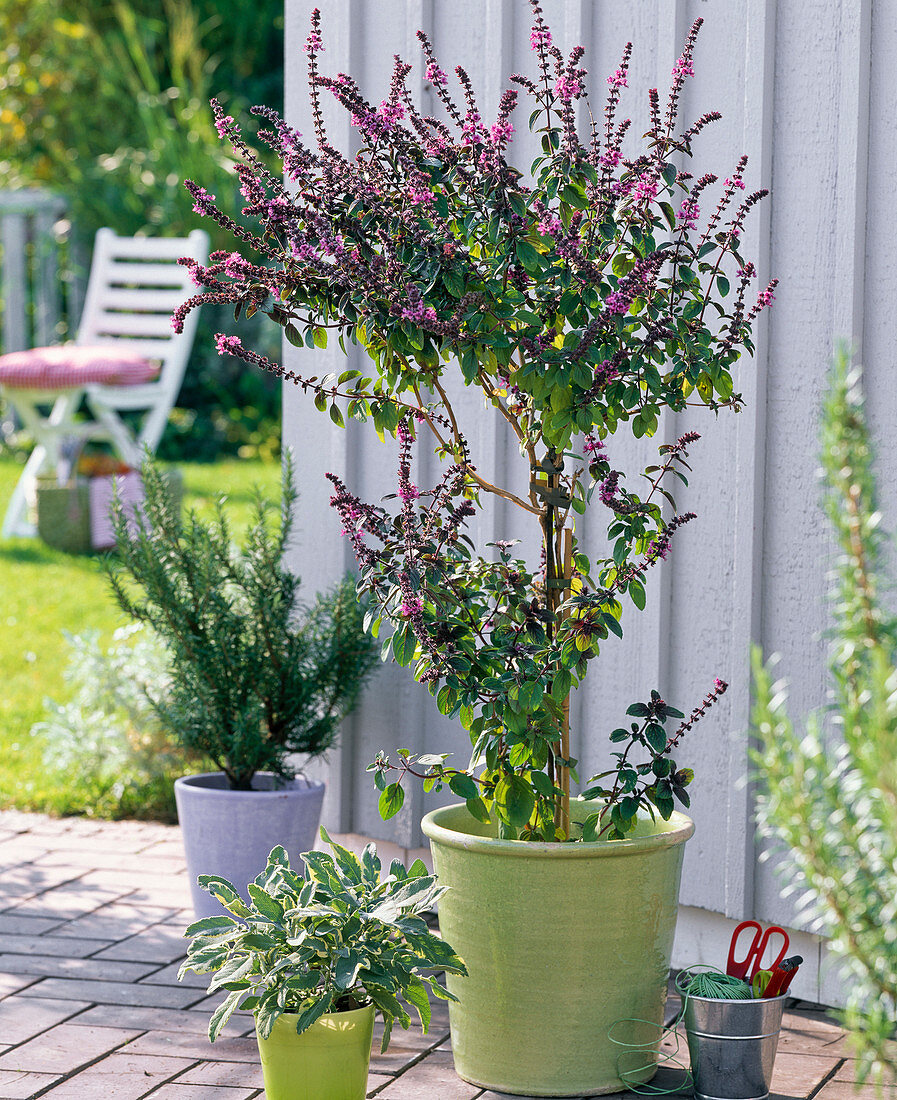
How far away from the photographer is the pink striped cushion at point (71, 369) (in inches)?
289

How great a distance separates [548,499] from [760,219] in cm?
80

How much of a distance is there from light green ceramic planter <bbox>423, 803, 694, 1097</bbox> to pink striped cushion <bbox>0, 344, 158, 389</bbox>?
5.11 metres

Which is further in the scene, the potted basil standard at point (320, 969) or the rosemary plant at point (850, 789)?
the potted basil standard at point (320, 969)

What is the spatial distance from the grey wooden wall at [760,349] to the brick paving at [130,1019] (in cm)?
45

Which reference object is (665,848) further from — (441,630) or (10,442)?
(10,442)

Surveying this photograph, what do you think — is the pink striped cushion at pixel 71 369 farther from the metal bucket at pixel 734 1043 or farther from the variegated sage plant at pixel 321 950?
the metal bucket at pixel 734 1043

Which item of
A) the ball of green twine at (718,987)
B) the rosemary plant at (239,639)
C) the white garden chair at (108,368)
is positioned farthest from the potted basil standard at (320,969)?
the white garden chair at (108,368)

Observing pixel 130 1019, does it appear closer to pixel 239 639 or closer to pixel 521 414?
pixel 239 639

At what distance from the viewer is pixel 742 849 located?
3098 mm

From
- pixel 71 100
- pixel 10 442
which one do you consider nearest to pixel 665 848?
pixel 10 442

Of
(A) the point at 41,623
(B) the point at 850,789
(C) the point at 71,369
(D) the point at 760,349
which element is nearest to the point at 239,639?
(D) the point at 760,349

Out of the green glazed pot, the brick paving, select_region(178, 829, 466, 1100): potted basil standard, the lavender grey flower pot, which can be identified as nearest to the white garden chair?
the brick paving

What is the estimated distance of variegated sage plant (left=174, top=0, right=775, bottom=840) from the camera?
2.42 m

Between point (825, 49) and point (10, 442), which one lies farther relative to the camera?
point (10, 442)
